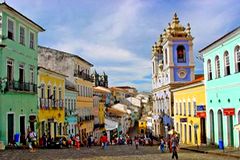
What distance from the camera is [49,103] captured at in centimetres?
3559

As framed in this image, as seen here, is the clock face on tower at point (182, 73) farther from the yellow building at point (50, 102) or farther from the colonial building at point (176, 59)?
the yellow building at point (50, 102)

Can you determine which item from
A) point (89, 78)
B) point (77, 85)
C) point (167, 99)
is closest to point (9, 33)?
point (77, 85)

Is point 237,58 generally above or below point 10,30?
below

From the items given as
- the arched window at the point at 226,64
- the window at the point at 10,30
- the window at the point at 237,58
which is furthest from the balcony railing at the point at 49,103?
the window at the point at 237,58

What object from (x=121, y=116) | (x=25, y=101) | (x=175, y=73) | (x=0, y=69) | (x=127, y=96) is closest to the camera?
(x=0, y=69)

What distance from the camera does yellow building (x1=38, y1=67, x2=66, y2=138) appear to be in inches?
1310

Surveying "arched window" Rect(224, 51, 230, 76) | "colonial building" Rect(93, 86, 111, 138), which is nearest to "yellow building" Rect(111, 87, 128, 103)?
"colonial building" Rect(93, 86, 111, 138)

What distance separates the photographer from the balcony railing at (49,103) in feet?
110

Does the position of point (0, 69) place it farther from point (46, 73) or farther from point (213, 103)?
point (213, 103)

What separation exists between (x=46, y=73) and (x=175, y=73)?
2434 cm

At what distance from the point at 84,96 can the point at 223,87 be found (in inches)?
1096

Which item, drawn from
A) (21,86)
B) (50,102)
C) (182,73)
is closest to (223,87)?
(21,86)

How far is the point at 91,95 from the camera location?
58.0 meters

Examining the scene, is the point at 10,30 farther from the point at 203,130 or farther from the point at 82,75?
the point at 82,75
